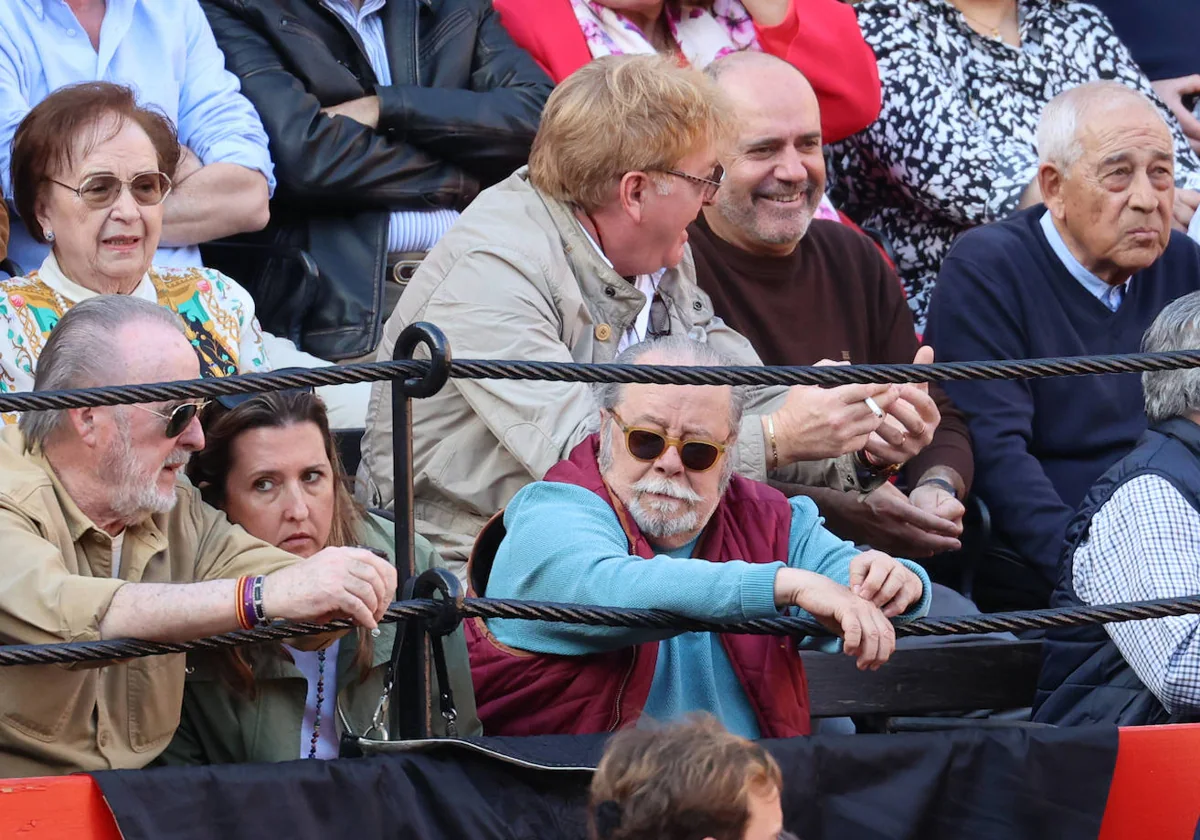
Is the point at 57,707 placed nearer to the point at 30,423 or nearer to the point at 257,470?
the point at 30,423

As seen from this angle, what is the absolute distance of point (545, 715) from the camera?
9.69 feet

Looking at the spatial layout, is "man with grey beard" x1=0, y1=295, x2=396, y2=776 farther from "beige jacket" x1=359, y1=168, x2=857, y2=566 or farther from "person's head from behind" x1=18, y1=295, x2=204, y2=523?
"beige jacket" x1=359, y1=168, x2=857, y2=566

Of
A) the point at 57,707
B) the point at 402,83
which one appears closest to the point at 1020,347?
the point at 402,83

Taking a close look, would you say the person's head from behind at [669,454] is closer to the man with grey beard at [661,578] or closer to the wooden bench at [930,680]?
the man with grey beard at [661,578]

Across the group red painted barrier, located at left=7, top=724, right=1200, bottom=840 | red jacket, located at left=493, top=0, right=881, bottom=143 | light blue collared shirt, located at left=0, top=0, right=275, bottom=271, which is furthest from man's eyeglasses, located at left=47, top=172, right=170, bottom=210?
red painted barrier, located at left=7, top=724, right=1200, bottom=840

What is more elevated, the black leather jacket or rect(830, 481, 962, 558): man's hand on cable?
the black leather jacket

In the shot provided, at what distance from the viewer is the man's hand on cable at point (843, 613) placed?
2721 mm

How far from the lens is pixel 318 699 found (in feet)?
10.1

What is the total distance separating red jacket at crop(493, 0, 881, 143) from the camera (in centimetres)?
498

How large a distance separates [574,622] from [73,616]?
0.66 m

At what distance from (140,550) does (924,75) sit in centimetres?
312

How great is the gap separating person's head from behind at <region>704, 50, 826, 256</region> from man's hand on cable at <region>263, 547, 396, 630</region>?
2109 millimetres

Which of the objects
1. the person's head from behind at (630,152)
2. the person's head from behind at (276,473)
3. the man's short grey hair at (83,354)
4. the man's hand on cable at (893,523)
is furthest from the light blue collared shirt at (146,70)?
the man's hand on cable at (893,523)

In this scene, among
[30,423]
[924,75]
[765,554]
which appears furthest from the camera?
[924,75]
